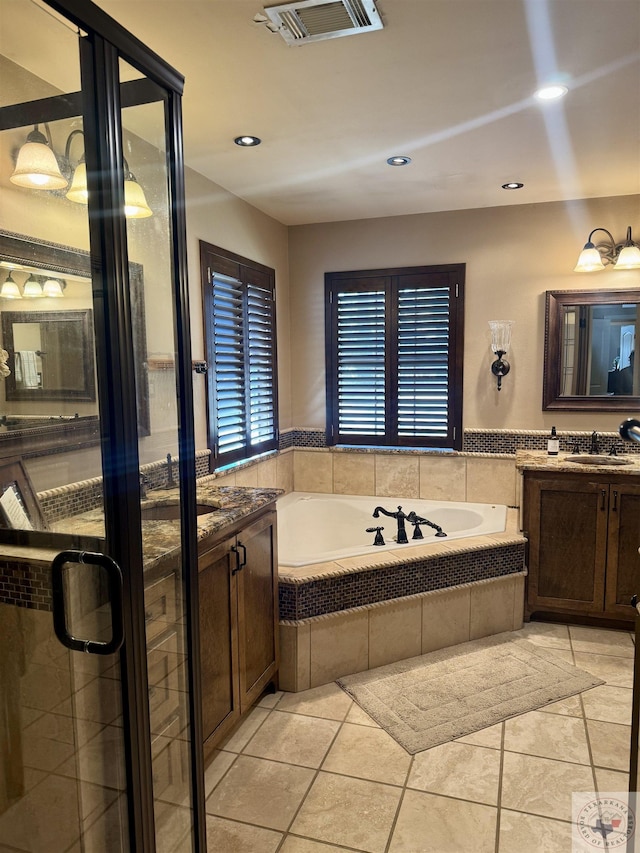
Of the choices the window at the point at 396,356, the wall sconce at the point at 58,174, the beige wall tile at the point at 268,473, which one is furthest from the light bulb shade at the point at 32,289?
the window at the point at 396,356

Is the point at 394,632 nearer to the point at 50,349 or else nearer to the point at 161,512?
the point at 161,512

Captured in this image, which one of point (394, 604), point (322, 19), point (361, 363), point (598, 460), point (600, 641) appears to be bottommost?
point (600, 641)

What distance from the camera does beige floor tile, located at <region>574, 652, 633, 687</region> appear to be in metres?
2.91

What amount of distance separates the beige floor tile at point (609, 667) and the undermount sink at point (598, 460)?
44.0 inches

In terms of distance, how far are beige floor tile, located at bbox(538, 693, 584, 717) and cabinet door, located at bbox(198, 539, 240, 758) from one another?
1404mm

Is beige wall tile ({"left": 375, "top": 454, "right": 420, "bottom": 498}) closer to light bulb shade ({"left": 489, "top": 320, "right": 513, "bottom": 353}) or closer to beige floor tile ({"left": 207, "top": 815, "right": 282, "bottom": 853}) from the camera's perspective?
light bulb shade ({"left": 489, "top": 320, "right": 513, "bottom": 353})

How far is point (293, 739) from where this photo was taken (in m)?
2.47

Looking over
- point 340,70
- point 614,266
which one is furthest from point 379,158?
point 614,266

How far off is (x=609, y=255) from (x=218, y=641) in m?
3.45

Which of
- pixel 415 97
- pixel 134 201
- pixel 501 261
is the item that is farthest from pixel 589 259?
pixel 134 201

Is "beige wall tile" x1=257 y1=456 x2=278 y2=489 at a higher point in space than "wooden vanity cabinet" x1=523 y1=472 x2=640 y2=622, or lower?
higher

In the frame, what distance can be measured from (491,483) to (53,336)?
3499 millimetres

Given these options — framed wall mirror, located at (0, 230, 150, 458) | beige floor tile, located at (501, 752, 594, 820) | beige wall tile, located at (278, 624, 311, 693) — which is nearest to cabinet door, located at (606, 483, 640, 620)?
beige floor tile, located at (501, 752, 594, 820)

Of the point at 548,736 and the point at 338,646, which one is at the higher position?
the point at 338,646
